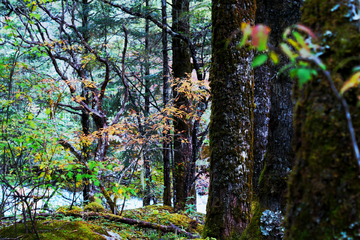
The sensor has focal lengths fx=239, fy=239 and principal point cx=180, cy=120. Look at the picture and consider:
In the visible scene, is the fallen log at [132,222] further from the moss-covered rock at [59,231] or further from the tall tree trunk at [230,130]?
the tall tree trunk at [230,130]

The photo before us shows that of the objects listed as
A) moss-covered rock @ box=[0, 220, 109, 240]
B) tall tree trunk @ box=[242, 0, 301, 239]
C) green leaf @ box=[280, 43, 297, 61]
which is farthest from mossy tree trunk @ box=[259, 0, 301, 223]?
moss-covered rock @ box=[0, 220, 109, 240]

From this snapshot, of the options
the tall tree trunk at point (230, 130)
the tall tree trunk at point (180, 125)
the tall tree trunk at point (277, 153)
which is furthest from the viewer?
the tall tree trunk at point (180, 125)

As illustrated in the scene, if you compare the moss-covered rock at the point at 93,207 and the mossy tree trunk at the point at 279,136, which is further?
the moss-covered rock at the point at 93,207

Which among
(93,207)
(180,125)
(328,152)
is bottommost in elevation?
(93,207)

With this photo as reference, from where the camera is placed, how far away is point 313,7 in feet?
3.28

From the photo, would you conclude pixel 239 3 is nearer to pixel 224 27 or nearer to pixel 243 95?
pixel 224 27

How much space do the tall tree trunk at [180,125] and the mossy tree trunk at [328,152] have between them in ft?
19.6

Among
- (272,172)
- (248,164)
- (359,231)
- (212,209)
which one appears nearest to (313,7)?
(359,231)

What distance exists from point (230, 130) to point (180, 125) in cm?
480

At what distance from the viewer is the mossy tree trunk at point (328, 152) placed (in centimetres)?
82

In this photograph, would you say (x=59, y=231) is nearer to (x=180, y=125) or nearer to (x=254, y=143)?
(x=254, y=143)

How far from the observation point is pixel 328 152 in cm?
85

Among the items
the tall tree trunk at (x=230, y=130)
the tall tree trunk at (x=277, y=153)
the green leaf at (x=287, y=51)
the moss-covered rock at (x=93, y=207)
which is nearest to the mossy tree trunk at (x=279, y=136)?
the tall tree trunk at (x=277, y=153)

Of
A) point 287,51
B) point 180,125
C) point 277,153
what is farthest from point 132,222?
point 287,51
